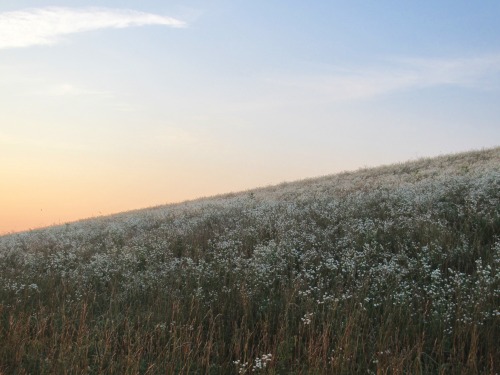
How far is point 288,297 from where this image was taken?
676 centimetres

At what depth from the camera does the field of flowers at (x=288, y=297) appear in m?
5.23

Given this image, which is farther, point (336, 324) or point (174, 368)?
point (336, 324)

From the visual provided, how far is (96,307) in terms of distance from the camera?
7863 mm

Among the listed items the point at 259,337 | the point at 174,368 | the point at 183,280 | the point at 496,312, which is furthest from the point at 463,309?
the point at 183,280

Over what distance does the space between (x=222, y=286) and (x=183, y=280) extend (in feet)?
3.46

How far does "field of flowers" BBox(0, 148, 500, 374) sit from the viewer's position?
5.23 metres

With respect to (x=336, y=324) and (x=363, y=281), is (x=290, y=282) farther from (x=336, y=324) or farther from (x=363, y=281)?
(x=336, y=324)

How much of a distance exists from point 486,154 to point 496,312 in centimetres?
2109

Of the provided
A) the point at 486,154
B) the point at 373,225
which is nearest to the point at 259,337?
the point at 373,225

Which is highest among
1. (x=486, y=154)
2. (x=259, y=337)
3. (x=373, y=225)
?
(x=486, y=154)

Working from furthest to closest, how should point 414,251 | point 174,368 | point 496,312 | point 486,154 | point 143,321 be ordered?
point 486,154 → point 414,251 → point 143,321 → point 496,312 → point 174,368

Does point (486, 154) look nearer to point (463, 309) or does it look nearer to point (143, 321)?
point (463, 309)

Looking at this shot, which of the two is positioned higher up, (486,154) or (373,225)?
(486,154)

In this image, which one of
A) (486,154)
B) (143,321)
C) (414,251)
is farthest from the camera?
(486,154)
